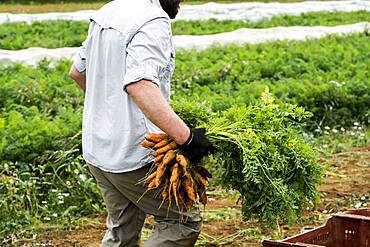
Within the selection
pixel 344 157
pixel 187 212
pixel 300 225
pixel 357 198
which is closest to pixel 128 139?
pixel 187 212

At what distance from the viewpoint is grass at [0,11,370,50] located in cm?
1392

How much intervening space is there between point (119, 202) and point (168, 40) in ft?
2.69

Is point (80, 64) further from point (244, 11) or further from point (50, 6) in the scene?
point (50, 6)

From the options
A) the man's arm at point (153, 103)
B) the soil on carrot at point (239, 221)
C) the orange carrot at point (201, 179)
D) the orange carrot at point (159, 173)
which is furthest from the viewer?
the soil on carrot at point (239, 221)

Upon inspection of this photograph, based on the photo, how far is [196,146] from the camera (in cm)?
370

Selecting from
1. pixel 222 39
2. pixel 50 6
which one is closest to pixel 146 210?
pixel 222 39

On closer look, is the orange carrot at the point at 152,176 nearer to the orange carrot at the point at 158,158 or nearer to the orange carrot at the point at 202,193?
the orange carrot at the point at 158,158

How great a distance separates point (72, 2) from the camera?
3158cm

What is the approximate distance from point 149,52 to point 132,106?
0.87ft

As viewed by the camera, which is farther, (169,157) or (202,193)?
(202,193)

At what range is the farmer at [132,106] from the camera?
357cm

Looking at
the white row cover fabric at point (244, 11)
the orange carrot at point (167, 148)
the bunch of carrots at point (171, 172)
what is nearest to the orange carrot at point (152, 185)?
the bunch of carrots at point (171, 172)

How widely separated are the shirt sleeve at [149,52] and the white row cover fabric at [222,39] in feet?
24.0

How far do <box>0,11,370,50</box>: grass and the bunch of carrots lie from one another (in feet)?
31.7
